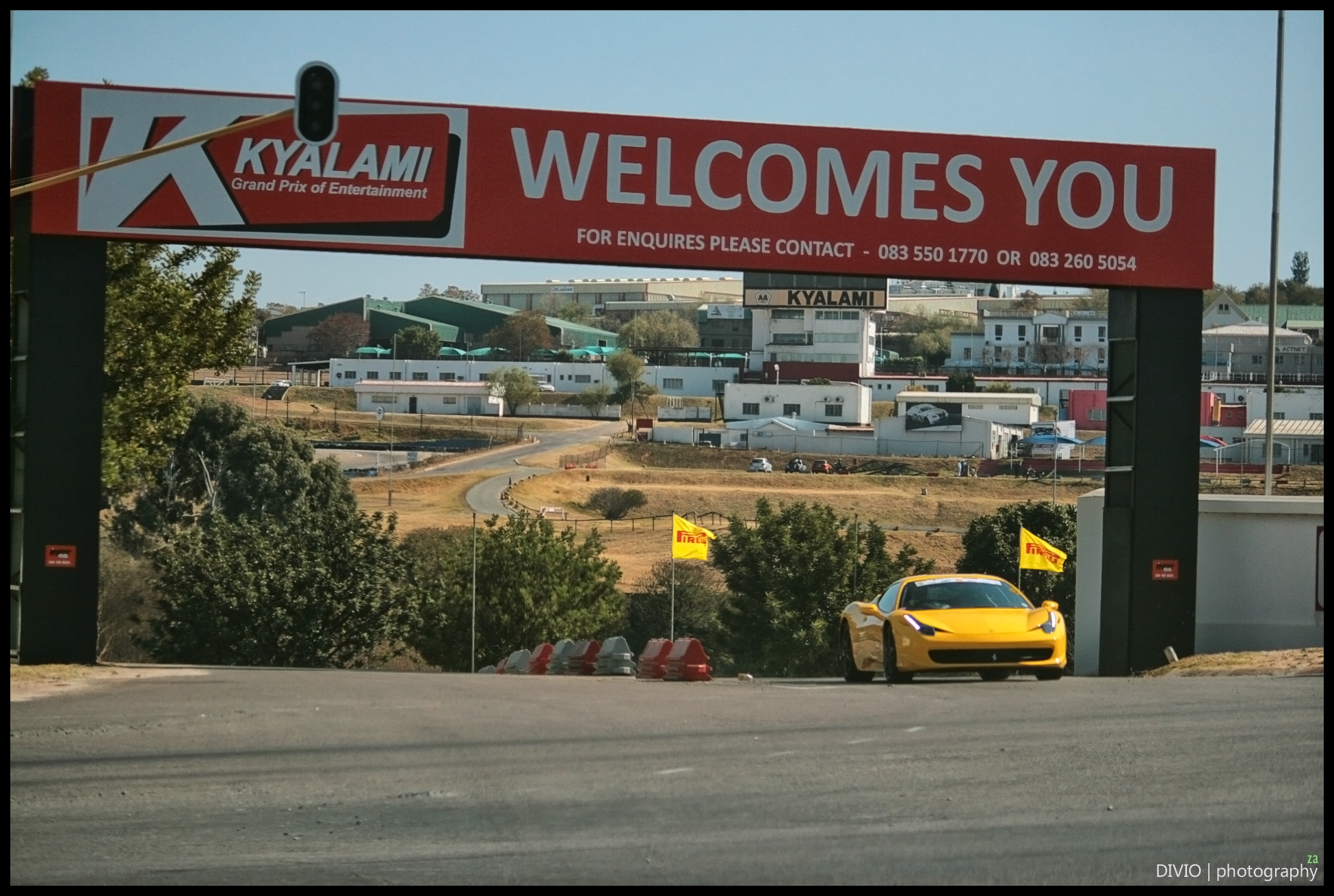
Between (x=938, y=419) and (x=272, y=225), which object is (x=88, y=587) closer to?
(x=272, y=225)

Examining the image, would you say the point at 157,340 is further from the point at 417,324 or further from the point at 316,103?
the point at 417,324

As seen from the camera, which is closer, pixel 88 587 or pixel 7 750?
pixel 7 750

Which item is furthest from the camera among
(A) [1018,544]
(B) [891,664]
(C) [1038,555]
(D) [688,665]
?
(A) [1018,544]

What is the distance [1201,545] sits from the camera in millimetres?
19516

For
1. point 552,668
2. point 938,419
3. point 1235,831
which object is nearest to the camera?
point 1235,831

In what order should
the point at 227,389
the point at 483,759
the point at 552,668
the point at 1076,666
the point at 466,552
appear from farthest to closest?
the point at 227,389
the point at 466,552
the point at 552,668
the point at 1076,666
the point at 483,759

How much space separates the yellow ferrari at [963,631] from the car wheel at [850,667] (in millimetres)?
394

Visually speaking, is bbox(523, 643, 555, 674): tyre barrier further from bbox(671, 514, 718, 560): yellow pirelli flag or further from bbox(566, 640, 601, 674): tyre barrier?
bbox(671, 514, 718, 560): yellow pirelli flag

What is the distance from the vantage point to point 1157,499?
62.7 feet

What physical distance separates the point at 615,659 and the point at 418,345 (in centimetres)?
12046

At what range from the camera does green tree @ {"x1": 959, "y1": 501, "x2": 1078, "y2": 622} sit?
57781 millimetres

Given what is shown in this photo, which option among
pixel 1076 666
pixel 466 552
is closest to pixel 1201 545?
pixel 1076 666

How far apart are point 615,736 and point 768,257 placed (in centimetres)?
894

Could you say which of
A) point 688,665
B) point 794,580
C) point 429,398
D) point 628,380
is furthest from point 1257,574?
point 628,380
